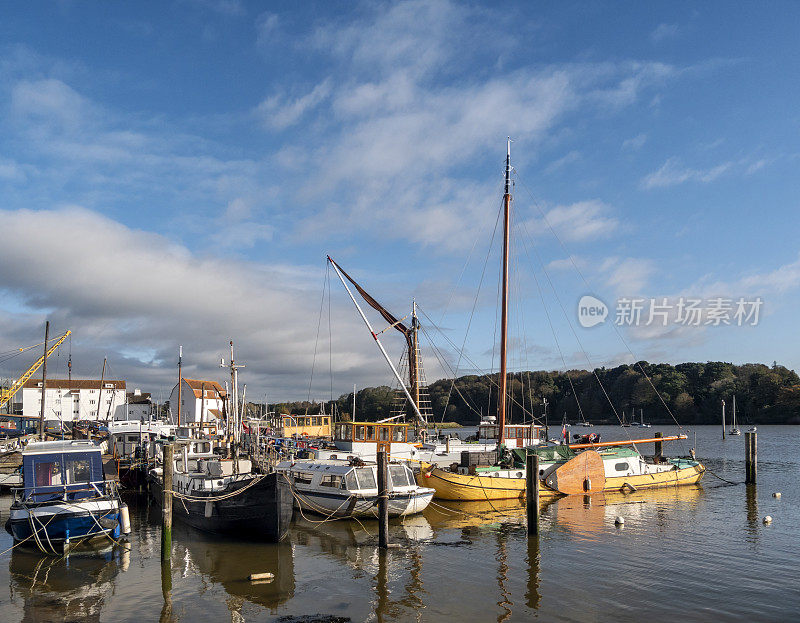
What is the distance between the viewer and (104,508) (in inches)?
914

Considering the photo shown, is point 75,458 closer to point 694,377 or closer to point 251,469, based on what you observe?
point 251,469

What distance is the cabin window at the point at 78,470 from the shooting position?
83.6 ft

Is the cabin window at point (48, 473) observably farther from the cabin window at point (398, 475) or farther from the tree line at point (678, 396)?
the tree line at point (678, 396)

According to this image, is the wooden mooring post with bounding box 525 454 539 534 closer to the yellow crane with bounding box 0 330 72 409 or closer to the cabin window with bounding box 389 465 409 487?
the cabin window with bounding box 389 465 409 487

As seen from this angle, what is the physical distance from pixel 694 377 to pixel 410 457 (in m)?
161

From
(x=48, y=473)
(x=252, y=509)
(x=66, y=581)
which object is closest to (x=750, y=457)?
(x=252, y=509)

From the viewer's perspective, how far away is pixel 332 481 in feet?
97.5

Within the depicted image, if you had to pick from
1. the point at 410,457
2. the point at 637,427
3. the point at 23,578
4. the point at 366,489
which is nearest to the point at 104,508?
the point at 23,578

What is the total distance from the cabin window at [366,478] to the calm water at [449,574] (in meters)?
1.93

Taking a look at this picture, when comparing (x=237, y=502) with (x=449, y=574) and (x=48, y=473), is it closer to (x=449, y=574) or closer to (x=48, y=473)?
(x=48, y=473)

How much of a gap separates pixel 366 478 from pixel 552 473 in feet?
44.7

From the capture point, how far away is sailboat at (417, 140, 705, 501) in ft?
114

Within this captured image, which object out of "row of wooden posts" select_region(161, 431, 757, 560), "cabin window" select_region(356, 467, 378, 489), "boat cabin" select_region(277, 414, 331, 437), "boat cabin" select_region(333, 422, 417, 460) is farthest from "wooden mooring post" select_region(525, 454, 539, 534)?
"boat cabin" select_region(277, 414, 331, 437)

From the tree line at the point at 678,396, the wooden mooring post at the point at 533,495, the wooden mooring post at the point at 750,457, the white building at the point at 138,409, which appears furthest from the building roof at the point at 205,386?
the wooden mooring post at the point at 533,495
